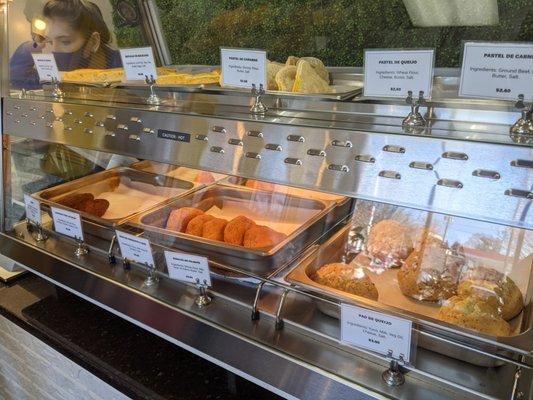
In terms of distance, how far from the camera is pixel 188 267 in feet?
3.52

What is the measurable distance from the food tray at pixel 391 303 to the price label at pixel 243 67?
0.39m

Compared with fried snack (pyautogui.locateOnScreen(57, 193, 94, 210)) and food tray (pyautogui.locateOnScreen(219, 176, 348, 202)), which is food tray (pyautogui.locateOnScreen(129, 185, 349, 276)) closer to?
food tray (pyautogui.locateOnScreen(219, 176, 348, 202))

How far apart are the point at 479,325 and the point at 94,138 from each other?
1023 mm

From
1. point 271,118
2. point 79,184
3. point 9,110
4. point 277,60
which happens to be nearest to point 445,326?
point 271,118

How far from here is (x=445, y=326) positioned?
2.58 feet

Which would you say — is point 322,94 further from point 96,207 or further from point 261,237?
point 96,207

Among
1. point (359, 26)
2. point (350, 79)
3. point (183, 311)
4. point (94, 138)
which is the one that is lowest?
point (183, 311)

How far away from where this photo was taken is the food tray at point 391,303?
2.60 ft

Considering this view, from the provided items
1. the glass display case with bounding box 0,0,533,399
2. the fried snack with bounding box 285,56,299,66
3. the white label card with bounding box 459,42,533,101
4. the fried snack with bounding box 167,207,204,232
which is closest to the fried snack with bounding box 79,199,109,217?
the glass display case with bounding box 0,0,533,399

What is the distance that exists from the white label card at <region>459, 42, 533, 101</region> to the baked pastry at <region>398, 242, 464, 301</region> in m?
0.37

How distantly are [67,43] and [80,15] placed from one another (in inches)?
4.1

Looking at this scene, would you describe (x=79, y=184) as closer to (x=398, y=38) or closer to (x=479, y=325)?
(x=398, y=38)

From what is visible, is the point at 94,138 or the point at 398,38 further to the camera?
the point at 94,138

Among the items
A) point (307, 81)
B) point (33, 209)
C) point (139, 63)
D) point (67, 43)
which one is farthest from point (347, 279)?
point (67, 43)
